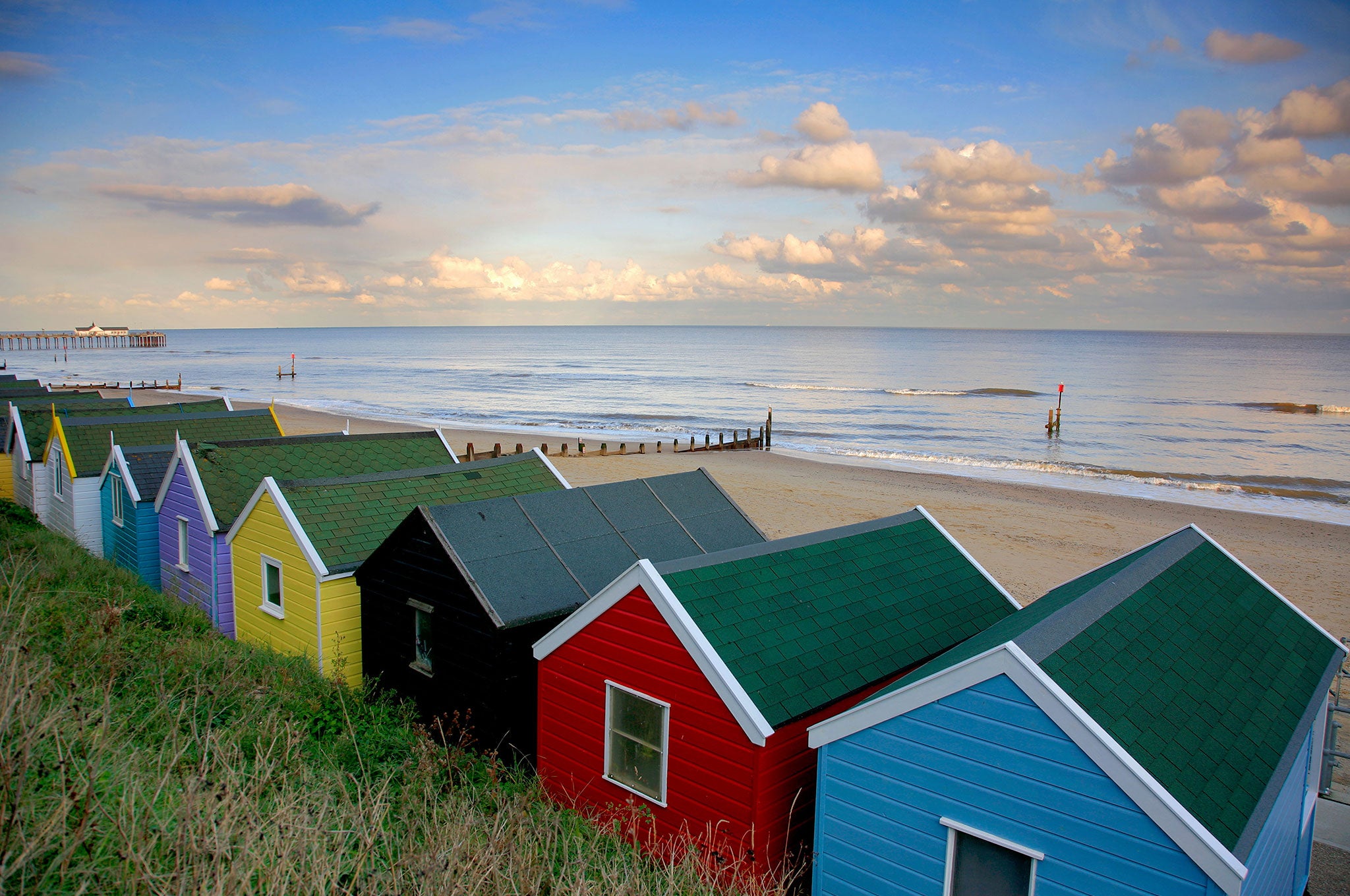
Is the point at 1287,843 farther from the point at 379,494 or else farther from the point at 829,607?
the point at 379,494

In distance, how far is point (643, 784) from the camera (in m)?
9.47

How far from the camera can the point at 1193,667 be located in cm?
803

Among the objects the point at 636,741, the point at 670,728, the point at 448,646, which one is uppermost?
the point at 670,728

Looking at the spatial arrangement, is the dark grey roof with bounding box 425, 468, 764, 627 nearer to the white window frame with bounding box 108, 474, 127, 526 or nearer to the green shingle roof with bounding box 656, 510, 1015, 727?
the green shingle roof with bounding box 656, 510, 1015, 727

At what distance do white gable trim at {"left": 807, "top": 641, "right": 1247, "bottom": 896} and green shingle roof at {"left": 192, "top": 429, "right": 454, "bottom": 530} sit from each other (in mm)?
12932

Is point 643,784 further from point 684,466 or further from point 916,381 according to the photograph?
point 916,381

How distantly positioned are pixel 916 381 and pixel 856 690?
349ft

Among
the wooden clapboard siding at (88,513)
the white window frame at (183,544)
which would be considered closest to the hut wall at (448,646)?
the white window frame at (183,544)

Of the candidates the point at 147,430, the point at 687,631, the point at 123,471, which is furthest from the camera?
the point at 147,430

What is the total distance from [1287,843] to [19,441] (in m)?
31.7

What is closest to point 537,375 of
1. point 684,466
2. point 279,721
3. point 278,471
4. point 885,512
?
point 684,466

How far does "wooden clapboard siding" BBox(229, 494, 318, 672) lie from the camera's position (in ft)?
47.5

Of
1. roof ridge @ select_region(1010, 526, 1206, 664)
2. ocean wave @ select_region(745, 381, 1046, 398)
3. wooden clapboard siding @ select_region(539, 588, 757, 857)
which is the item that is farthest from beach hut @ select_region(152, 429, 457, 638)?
ocean wave @ select_region(745, 381, 1046, 398)

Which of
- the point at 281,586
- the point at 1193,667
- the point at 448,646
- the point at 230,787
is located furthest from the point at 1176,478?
the point at 230,787
